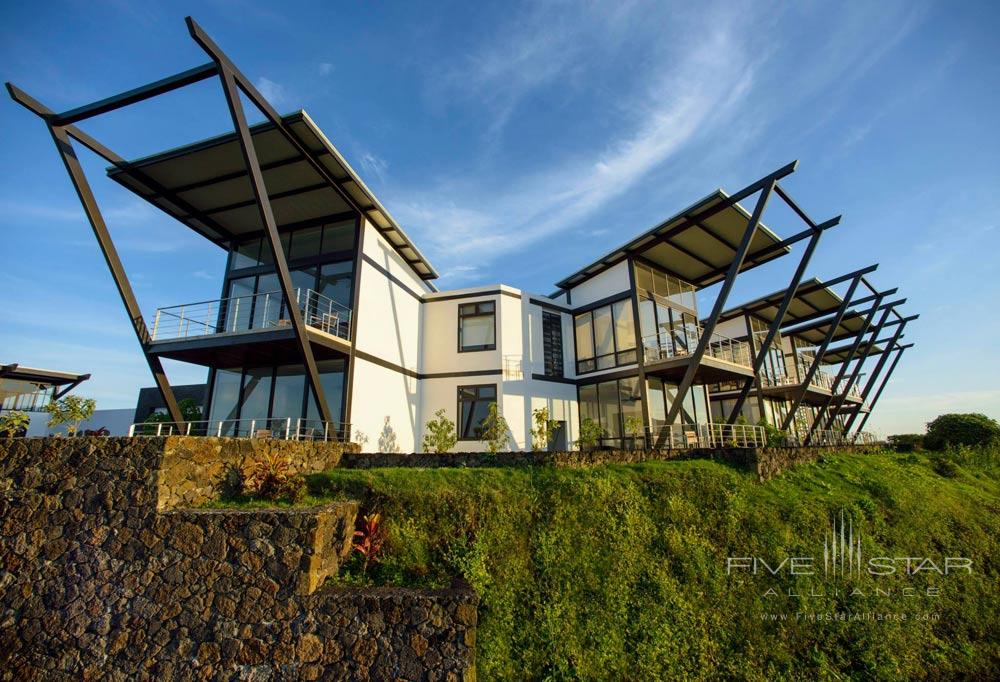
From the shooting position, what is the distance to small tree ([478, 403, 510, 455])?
15.7 metres

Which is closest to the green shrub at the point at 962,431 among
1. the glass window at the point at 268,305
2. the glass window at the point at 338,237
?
the glass window at the point at 338,237

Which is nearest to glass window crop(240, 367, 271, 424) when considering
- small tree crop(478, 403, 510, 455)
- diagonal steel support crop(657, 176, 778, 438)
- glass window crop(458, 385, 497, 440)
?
glass window crop(458, 385, 497, 440)

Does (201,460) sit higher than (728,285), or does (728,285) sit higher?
(728,285)

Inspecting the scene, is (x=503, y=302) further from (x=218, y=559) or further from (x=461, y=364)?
(x=218, y=559)

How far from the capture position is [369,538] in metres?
7.73

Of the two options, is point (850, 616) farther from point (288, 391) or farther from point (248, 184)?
point (248, 184)

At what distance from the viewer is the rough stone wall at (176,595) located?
20.8 ft

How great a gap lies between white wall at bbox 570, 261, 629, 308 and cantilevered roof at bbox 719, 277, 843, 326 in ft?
26.2

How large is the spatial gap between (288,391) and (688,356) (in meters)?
13.9

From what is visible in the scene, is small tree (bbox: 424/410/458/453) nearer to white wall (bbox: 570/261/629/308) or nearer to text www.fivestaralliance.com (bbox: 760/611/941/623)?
white wall (bbox: 570/261/629/308)

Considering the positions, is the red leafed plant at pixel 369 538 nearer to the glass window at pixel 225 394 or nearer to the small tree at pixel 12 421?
the small tree at pixel 12 421

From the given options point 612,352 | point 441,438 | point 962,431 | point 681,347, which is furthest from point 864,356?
point 441,438

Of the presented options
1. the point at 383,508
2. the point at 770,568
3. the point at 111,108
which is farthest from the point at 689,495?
the point at 111,108

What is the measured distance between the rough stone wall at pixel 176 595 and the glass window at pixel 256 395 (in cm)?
699
